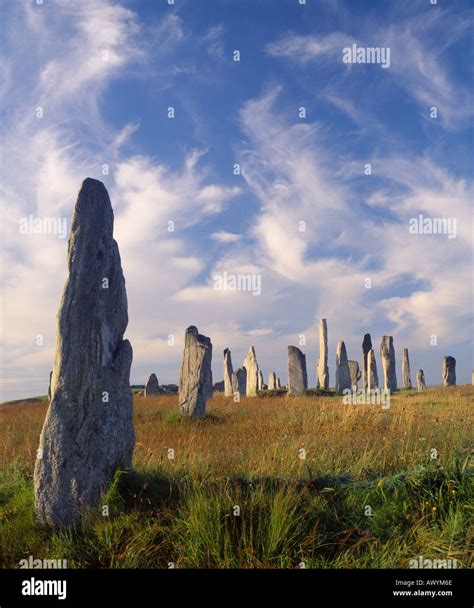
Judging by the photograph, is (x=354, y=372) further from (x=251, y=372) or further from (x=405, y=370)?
(x=251, y=372)

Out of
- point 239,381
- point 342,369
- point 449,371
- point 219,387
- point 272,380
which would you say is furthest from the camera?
point 219,387

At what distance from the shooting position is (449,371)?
3447 centimetres

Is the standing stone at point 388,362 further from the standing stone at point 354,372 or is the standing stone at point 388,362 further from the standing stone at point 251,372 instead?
the standing stone at point 251,372

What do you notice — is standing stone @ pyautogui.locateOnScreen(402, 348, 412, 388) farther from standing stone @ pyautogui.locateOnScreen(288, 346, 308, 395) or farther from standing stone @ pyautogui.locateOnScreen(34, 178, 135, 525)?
standing stone @ pyautogui.locateOnScreen(34, 178, 135, 525)

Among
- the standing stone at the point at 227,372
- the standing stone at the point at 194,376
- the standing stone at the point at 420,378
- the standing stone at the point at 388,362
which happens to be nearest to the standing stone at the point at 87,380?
the standing stone at the point at 194,376

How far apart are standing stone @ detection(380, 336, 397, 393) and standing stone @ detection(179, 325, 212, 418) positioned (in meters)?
19.0

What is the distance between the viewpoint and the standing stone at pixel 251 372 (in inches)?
1210

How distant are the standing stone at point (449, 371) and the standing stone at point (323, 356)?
8245 mm

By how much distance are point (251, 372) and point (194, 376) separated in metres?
15.3

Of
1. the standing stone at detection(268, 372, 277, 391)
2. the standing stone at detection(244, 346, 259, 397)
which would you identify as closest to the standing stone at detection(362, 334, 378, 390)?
the standing stone at detection(268, 372, 277, 391)

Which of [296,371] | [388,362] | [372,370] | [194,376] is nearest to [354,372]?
[372,370]
